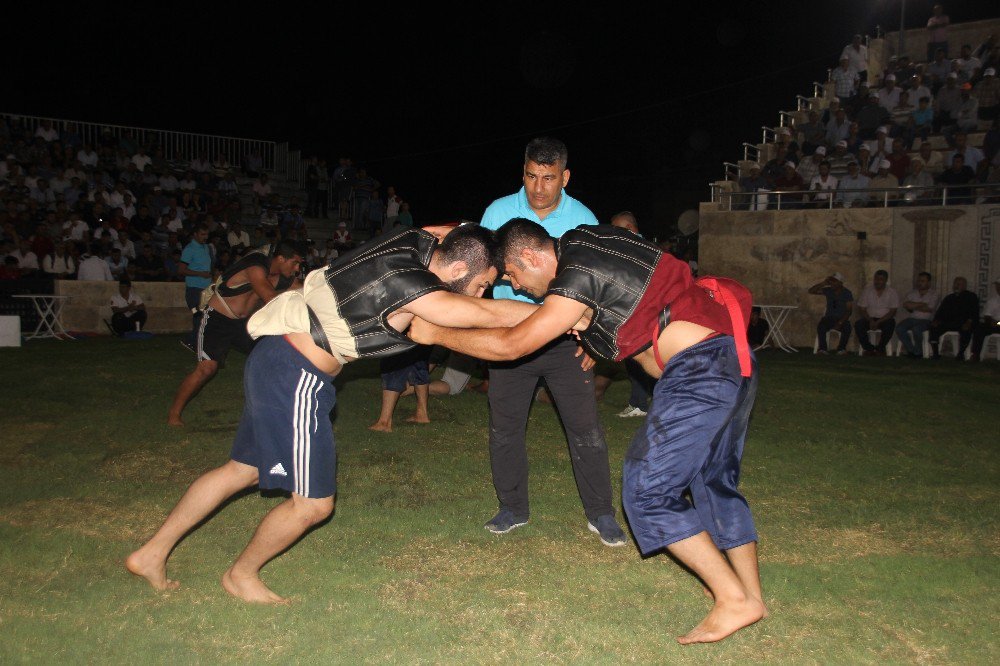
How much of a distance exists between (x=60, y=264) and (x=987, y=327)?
52.2ft

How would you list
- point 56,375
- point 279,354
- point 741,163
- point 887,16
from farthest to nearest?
point 887,16, point 741,163, point 56,375, point 279,354

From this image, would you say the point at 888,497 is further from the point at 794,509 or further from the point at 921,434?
the point at 921,434

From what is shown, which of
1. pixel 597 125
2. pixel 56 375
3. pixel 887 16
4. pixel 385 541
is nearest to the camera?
pixel 385 541

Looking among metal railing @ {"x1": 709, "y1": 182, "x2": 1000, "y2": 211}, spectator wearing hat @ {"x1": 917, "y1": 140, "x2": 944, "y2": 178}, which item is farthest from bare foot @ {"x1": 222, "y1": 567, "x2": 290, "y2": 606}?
spectator wearing hat @ {"x1": 917, "y1": 140, "x2": 944, "y2": 178}

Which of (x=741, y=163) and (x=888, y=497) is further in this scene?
(x=741, y=163)

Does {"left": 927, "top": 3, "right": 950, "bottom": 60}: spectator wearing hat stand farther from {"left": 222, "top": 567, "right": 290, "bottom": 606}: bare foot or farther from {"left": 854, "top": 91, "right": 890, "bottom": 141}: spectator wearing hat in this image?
{"left": 222, "top": 567, "right": 290, "bottom": 606}: bare foot

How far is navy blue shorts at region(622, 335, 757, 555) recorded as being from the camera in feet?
10.7

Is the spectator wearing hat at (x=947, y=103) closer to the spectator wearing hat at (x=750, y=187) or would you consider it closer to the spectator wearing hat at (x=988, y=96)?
the spectator wearing hat at (x=988, y=96)

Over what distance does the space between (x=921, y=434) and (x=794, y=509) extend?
2947mm

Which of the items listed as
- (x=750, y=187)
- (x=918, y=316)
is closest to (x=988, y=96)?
(x=750, y=187)

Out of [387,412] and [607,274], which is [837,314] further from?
[607,274]

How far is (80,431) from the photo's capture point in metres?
6.88

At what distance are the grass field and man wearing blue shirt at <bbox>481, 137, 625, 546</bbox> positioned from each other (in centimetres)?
18

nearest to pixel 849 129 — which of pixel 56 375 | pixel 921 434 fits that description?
pixel 921 434
